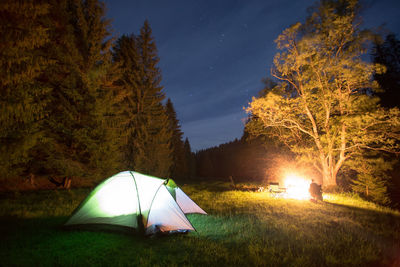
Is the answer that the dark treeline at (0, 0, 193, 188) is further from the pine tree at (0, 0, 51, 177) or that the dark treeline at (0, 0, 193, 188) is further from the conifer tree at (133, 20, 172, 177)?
the conifer tree at (133, 20, 172, 177)

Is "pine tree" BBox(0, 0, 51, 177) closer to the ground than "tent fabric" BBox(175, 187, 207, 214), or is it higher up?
higher up

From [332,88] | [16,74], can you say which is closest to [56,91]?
[16,74]

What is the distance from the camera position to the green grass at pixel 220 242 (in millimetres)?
4055

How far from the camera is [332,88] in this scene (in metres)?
14.5

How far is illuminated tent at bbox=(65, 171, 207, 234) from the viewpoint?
5582mm

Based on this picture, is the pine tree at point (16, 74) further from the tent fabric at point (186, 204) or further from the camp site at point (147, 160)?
the tent fabric at point (186, 204)

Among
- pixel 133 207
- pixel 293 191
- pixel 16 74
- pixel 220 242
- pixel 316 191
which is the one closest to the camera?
pixel 220 242

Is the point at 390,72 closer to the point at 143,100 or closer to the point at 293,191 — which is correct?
the point at 293,191

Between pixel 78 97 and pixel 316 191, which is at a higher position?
pixel 78 97

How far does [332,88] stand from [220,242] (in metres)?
14.8

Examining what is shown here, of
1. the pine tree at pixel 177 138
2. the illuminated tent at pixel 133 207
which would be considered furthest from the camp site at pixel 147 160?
the pine tree at pixel 177 138

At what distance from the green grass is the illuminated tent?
35 cm

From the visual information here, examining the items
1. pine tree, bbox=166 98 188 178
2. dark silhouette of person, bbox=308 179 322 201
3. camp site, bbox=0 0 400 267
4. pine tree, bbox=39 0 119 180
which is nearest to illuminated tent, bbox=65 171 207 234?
camp site, bbox=0 0 400 267

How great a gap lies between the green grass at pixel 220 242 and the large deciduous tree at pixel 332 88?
747 centimetres
